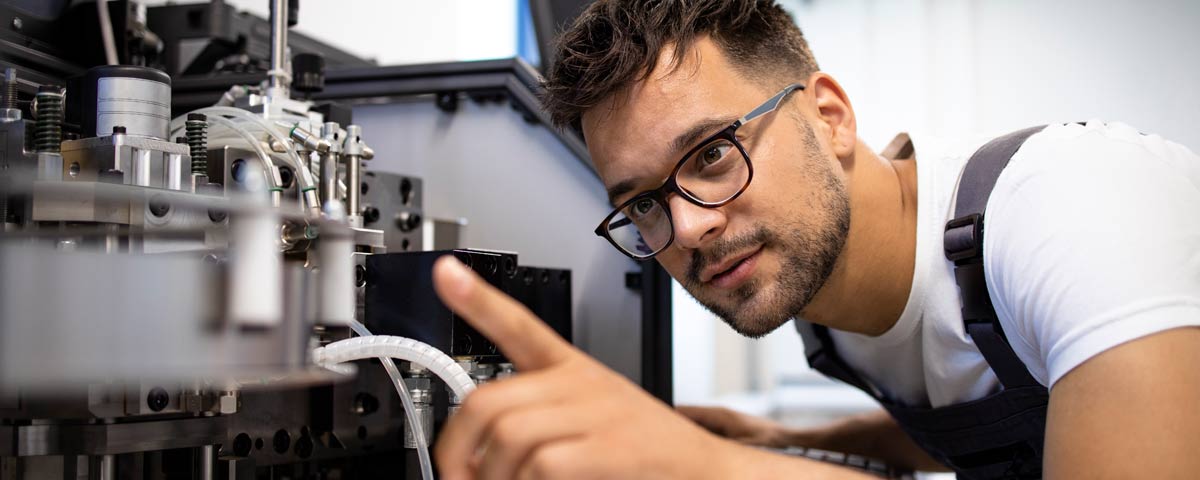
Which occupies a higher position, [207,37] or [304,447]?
[207,37]

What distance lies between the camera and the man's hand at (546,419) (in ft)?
1.46

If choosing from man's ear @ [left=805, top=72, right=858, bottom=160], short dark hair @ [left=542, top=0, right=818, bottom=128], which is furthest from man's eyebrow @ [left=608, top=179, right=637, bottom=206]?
man's ear @ [left=805, top=72, right=858, bottom=160]

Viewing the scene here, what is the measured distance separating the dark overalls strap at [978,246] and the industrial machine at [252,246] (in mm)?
495

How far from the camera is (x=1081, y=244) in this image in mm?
762

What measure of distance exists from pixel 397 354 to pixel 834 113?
27.9 inches

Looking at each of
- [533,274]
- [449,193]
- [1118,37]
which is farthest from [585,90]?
[1118,37]

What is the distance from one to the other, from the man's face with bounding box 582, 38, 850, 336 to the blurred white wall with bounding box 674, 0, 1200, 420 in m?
1.17

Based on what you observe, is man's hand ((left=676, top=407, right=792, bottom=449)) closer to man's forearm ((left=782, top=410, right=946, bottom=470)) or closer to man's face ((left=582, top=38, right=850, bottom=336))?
man's forearm ((left=782, top=410, right=946, bottom=470))

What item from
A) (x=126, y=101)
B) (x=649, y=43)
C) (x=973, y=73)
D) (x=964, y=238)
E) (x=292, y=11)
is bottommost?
(x=964, y=238)

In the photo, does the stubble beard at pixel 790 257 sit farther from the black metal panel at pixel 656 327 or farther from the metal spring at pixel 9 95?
the metal spring at pixel 9 95

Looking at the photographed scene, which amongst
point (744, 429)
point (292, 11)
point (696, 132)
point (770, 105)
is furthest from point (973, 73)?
point (292, 11)

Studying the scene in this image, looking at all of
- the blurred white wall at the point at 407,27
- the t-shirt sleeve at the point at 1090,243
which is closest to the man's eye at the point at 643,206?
the t-shirt sleeve at the point at 1090,243

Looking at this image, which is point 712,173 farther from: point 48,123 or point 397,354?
point 48,123

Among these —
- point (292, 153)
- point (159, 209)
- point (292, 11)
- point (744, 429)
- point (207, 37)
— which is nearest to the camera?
point (159, 209)
